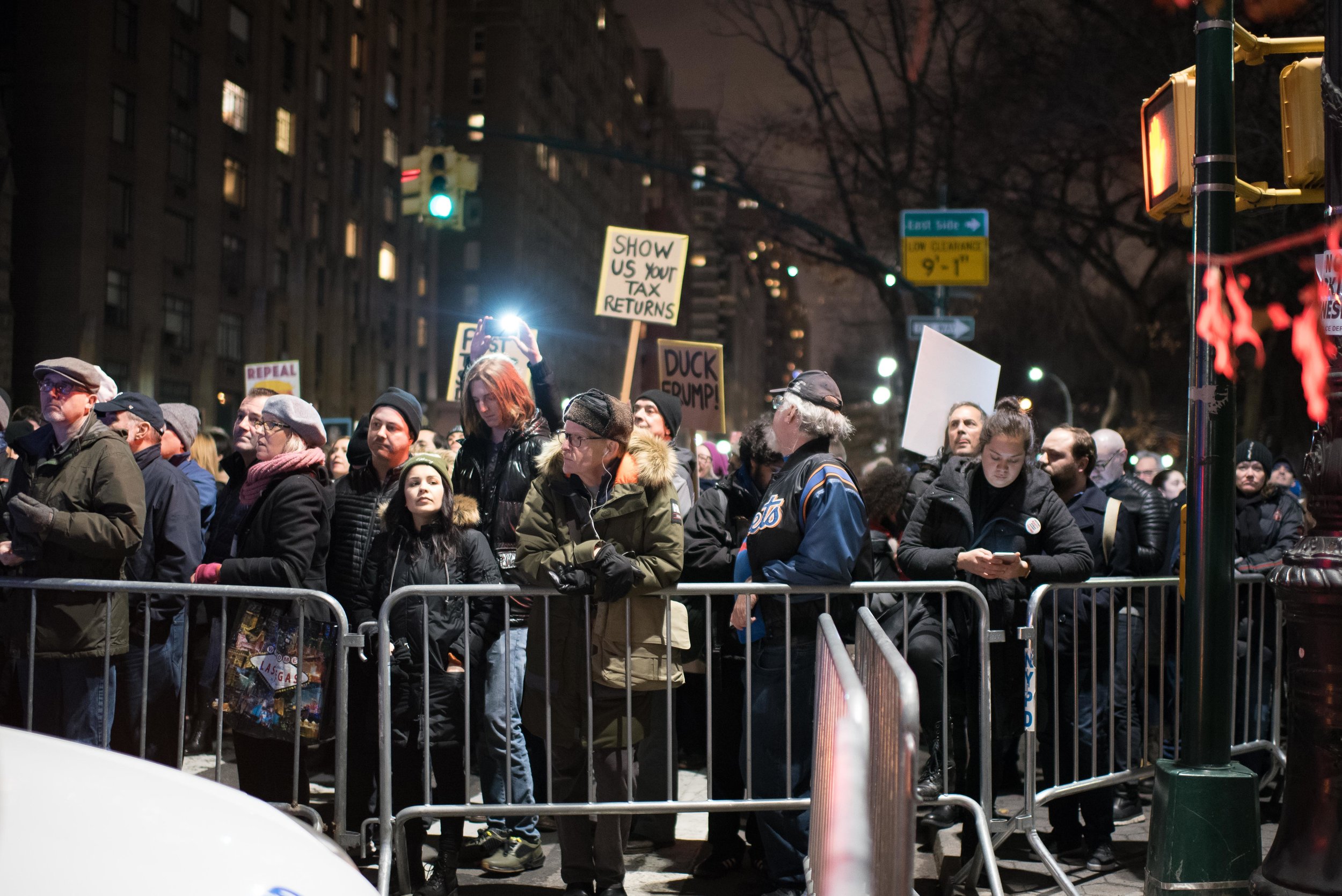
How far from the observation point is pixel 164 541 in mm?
6395

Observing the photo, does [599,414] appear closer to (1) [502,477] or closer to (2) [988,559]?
(1) [502,477]

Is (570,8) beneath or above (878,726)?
above

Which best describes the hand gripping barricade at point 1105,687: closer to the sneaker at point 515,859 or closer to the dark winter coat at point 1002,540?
the dark winter coat at point 1002,540

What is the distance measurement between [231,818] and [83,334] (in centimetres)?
3562

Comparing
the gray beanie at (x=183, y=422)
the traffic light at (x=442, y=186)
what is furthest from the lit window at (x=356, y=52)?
the gray beanie at (x=183, y=422)

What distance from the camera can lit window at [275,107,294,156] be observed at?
46.5m

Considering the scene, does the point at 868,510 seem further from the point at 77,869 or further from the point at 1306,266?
the point at 1306,266

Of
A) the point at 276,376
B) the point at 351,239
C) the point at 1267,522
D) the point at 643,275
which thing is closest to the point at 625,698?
the point at 1267,522

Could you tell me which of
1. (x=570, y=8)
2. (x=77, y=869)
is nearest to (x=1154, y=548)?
(x=77, y=869)

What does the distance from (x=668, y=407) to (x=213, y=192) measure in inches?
1493

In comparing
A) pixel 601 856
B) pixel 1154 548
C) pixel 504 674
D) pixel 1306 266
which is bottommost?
pixel 601 856

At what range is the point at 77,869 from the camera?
2.38 m

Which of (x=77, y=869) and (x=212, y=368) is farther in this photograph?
(x=212, y=368)

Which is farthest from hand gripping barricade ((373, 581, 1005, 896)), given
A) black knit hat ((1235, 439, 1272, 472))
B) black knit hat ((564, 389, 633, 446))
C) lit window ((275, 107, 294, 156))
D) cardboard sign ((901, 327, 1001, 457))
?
lit window ((275, 107, 294, 156))
